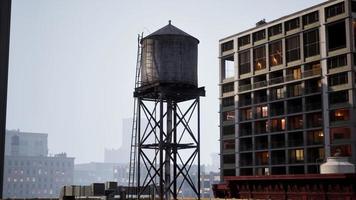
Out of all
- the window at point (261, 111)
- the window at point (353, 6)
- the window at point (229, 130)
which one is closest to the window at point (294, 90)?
the window at point (261, 111)

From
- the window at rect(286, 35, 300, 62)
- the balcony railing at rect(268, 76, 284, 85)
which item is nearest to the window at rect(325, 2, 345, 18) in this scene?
the window at rect(286, 35, 300, 62)

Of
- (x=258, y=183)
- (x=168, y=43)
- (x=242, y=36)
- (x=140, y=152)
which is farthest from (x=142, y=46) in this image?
(x=242, y=36)

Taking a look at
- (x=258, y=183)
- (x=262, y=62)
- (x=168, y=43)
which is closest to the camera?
(x=258, y=183)

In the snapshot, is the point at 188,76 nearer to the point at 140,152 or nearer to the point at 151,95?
the point at 151,95

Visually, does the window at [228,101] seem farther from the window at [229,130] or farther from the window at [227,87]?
the window at [229,130]

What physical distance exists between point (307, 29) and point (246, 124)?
2162 centimetres

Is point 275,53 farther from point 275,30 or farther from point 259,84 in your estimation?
point 259,84

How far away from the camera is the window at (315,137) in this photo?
7969 cm

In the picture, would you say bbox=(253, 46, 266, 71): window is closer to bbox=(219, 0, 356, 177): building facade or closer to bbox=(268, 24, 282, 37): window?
bbox=(219, 0, 356, 177): building facade

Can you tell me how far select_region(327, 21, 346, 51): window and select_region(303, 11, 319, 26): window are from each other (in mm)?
3037

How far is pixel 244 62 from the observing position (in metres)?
96.8

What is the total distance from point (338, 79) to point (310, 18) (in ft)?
37.9

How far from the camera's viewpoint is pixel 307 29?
83.4 meters

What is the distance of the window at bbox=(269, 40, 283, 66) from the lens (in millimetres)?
89062
